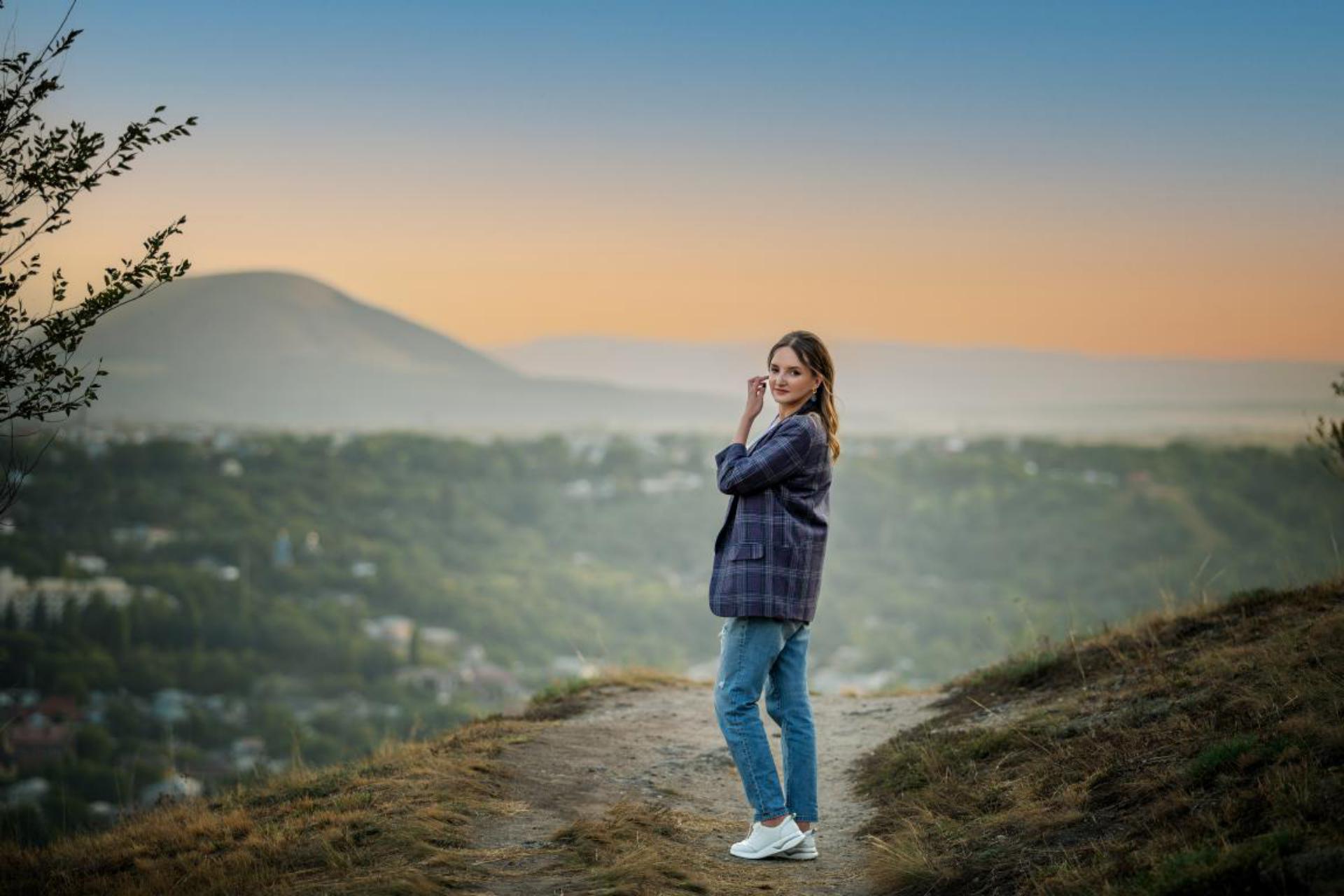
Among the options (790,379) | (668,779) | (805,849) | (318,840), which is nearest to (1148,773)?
(805,849)

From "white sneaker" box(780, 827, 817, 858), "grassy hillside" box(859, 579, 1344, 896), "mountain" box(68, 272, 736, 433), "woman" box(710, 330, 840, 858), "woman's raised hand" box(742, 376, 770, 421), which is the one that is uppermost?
"mountain" box(68, 272, 736, 433)

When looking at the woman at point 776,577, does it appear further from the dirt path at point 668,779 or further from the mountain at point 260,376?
the mountain at point 260,376

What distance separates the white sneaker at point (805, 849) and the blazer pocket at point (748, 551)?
161 centimetres

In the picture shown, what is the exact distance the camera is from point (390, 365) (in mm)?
199000

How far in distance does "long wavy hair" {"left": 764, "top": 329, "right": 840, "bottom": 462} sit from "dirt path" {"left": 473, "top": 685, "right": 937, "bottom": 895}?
2.27m

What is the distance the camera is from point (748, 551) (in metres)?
5.34

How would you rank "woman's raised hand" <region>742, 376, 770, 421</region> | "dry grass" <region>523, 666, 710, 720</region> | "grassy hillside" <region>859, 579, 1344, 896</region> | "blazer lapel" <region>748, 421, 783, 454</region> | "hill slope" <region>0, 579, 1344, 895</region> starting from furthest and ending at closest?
"dry grass" <region>523, 666, 710, 720</region> < "woman's raised hand" <region>742, 376, 770, 421</region> < "blazer lapel" <region>748, 421, 783, 454</region> < "hill slope" <region>0, 579, 1344, 895</region> < "grassy hillside" <region>859, 579, 1344, 896</region>

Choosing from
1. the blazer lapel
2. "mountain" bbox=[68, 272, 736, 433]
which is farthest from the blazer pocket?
"mountain" bbox=[68, 272, 736, 433]

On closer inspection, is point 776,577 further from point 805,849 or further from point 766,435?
point 805,849

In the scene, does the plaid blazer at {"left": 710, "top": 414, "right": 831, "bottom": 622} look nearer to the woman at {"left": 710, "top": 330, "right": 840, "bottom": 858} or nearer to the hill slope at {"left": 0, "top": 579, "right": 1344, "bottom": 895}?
the woman at {"left": 710, "top": 330, "right": 840, "bottom": 858}

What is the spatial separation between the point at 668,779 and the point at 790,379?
351cm

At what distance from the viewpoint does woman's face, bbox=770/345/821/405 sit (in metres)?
5.57

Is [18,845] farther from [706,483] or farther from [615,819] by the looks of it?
[706,483]

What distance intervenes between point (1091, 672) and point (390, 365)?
199 m
